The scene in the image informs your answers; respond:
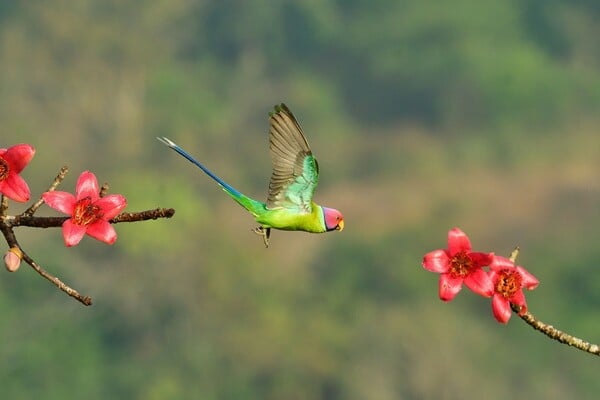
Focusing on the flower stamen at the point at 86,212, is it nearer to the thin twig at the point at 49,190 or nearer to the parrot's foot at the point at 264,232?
the thin twig at the point at 49,190

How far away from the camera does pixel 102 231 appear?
161 centimetres

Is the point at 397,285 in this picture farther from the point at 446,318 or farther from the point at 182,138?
the point at 182,138

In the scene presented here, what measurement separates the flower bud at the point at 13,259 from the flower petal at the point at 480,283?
2.19 ft

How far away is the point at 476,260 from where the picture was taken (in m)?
1.72

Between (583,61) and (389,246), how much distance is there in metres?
16.9

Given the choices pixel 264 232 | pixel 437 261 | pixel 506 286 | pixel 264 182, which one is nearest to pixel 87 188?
Result: pixel 264 232

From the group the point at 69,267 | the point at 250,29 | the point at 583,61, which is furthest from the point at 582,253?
the point at 69,267

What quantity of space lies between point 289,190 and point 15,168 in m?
0.50

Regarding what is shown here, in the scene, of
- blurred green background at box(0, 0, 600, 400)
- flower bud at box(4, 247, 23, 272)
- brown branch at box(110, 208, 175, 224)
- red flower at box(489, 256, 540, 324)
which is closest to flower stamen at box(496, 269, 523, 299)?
red flower at box(489, 256, 540, 324)

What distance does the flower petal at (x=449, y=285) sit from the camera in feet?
5.56

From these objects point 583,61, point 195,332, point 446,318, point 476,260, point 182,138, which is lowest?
point 476,260

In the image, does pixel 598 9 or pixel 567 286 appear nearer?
pixel 567 286

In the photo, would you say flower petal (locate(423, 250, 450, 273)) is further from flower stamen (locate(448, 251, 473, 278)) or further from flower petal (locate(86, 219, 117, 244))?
flower petal (locate(86, 219, 117, 244))

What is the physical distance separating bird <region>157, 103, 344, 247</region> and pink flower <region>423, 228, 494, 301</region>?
0.19 metres
